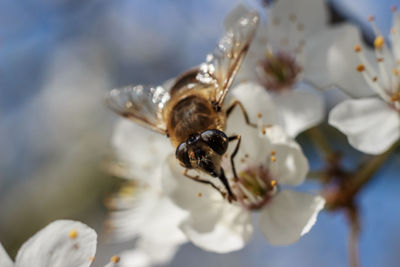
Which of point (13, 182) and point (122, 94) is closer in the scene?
point (122, 94)

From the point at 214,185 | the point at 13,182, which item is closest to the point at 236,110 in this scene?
the point at 214,185

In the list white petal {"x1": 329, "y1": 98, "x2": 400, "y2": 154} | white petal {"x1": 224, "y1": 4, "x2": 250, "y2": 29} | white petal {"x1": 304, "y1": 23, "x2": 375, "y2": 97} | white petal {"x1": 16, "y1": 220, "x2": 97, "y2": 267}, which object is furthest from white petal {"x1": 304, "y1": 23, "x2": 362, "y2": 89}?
white petal {"x1": 16, "y1": 220, "x2": 97, "y2": 267}

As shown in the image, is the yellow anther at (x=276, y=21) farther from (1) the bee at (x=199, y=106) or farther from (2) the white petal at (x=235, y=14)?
(1) the bee at (x=199, y=106)

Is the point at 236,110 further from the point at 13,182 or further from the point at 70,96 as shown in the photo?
the point at 70,96

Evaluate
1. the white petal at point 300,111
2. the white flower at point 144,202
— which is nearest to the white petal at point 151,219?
the white flower at point 144,202

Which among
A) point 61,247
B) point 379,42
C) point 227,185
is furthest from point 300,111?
point 61,247

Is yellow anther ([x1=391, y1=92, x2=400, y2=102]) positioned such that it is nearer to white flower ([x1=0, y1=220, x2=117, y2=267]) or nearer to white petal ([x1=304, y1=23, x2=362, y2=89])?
white petal ([x1=304, y1=23, x2=362, y2=89])
